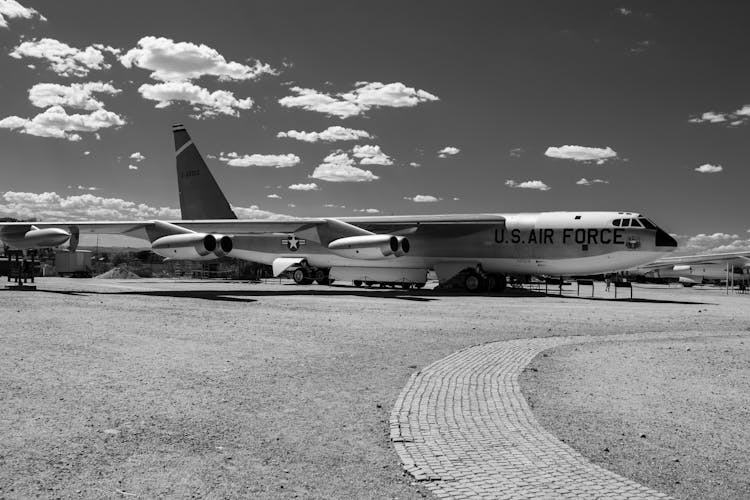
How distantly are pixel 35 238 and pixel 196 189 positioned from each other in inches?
424

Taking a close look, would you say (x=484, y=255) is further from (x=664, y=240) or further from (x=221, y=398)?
(x=221, y=398)

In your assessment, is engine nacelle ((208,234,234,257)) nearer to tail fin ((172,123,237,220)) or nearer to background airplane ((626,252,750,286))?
tail fin ((172,123,237,220))

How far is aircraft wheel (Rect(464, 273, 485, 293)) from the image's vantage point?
1134 inches

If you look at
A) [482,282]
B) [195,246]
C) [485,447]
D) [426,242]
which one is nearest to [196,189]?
[195,246]

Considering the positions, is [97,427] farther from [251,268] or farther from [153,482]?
[251,268]

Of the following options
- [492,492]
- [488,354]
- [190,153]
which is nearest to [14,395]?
[492,492]

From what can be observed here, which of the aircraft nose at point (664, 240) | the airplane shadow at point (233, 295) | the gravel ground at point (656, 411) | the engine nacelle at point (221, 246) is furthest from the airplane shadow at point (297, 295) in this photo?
the gravel ground at point (656, 411)

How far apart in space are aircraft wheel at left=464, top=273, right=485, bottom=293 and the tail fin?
48.9ft

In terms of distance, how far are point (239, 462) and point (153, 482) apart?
704 millimetres

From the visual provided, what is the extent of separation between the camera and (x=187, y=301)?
20.7 metres

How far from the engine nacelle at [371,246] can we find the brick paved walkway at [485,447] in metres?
18.0

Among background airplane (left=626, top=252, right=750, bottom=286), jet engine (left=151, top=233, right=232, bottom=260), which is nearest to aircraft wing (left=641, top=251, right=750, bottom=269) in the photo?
background airplane (left=626, top=252, right=750, bottom=286)

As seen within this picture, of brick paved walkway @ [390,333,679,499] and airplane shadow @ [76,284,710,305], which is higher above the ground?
airplane shadow @ [76,284,710,305]

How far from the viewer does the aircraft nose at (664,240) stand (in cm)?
2522
